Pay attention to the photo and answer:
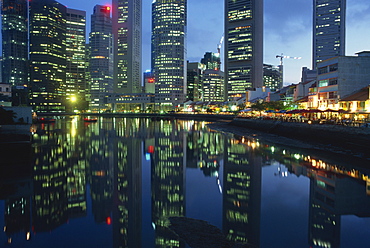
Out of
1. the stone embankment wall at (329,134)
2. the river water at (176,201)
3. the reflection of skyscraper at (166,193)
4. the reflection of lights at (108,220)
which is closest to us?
the reflection of skyscraper at (166,193)

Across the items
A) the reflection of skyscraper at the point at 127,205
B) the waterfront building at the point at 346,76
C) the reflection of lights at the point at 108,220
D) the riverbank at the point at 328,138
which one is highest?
the waterfront building at the point at 346,76

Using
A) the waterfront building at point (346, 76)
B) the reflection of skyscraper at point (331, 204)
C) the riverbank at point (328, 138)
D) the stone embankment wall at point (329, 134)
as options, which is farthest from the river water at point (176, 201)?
the waterfront building at point (346, 76)

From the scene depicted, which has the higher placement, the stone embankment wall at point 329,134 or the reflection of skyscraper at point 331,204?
the stone embankment wall at point 329,134

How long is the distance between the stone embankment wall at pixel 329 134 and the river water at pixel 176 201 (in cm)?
788

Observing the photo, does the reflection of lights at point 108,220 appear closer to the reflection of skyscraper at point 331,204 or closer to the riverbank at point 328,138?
the reflection of skyscraper at point 331,204

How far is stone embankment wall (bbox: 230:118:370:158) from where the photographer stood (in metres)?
32.6

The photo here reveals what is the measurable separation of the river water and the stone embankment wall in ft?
25.8

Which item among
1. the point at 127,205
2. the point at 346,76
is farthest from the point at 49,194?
the point at 346,76

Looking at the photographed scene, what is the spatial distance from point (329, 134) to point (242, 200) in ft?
93.1

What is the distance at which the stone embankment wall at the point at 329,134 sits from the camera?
1283 inches

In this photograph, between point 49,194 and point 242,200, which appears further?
point 49,194

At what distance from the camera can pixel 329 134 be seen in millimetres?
39656

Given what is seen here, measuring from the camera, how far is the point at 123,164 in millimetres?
27125

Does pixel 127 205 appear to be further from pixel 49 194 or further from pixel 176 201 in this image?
pixel 49 194
